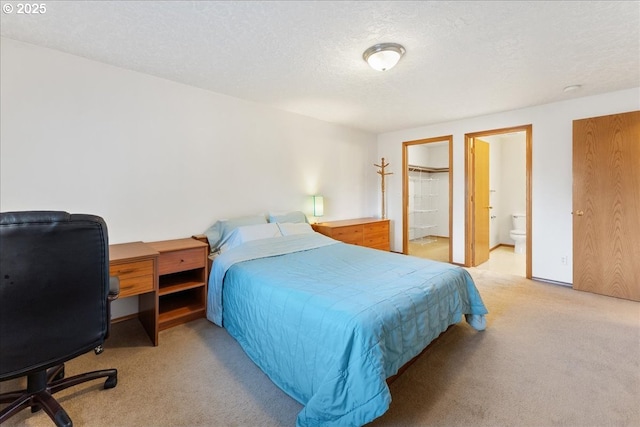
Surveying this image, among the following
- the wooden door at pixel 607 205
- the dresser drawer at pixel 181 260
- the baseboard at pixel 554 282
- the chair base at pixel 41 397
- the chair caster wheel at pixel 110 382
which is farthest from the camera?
the baseboard at pixel 554 282

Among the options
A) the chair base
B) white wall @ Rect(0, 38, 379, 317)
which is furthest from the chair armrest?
white wall @ Rect(0, 38, 379, 317)

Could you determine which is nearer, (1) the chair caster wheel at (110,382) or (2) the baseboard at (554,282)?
(1) the chair caster wheel at (110,382)

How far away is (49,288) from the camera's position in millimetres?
1312

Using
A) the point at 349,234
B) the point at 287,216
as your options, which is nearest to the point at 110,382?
the point at 287,216

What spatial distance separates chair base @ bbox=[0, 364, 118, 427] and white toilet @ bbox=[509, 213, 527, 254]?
6.38 metres

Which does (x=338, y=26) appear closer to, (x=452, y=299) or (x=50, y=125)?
(x=452, y=299)

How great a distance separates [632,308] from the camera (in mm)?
2918

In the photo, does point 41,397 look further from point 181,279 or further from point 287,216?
point 287,216

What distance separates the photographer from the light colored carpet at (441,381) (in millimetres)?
1543

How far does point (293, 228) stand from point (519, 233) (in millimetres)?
4601

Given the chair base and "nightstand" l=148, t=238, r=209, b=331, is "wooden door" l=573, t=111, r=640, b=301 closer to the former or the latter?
"nightstand" l=148, t=238, r=209, b=331

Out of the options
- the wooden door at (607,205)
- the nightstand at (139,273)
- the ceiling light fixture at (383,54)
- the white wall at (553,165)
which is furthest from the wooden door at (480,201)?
the nightstand at (139,273)

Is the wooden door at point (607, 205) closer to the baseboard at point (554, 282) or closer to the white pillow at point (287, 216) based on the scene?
the baseboard at point (554, 282)

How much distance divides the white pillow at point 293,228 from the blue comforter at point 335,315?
2.08 ft
